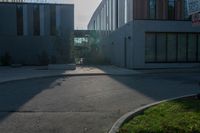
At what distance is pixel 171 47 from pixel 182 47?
1.05m

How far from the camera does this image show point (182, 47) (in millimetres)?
28625

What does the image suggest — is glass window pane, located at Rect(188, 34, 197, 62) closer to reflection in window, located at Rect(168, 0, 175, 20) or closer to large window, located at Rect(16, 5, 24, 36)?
reflection in window, located at Rect(168, 0, 175, 20)

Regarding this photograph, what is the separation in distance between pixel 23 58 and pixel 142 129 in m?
31.6

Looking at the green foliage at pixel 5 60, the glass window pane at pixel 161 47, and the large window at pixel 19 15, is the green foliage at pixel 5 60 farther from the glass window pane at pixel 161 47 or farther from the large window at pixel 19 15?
the glass window pane at pixel 161 47

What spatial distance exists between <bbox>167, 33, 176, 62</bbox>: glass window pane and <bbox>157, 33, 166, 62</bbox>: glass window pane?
0.40 metres

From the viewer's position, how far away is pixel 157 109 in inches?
328

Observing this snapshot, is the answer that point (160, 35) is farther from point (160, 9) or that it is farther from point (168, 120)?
point (168, 120)

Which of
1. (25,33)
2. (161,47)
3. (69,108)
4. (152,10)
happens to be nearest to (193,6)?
(69,108)

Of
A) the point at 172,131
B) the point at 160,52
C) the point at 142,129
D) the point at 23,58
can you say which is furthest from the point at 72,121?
the point at 23,58

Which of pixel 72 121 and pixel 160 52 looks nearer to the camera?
pixel 72 121

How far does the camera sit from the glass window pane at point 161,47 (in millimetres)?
28016

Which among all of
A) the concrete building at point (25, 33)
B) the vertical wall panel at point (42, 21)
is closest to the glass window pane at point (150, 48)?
the concrete building at point (25, 33)

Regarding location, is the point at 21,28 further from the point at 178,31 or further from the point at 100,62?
the point at 178,31

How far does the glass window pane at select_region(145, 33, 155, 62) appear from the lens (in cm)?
2775
